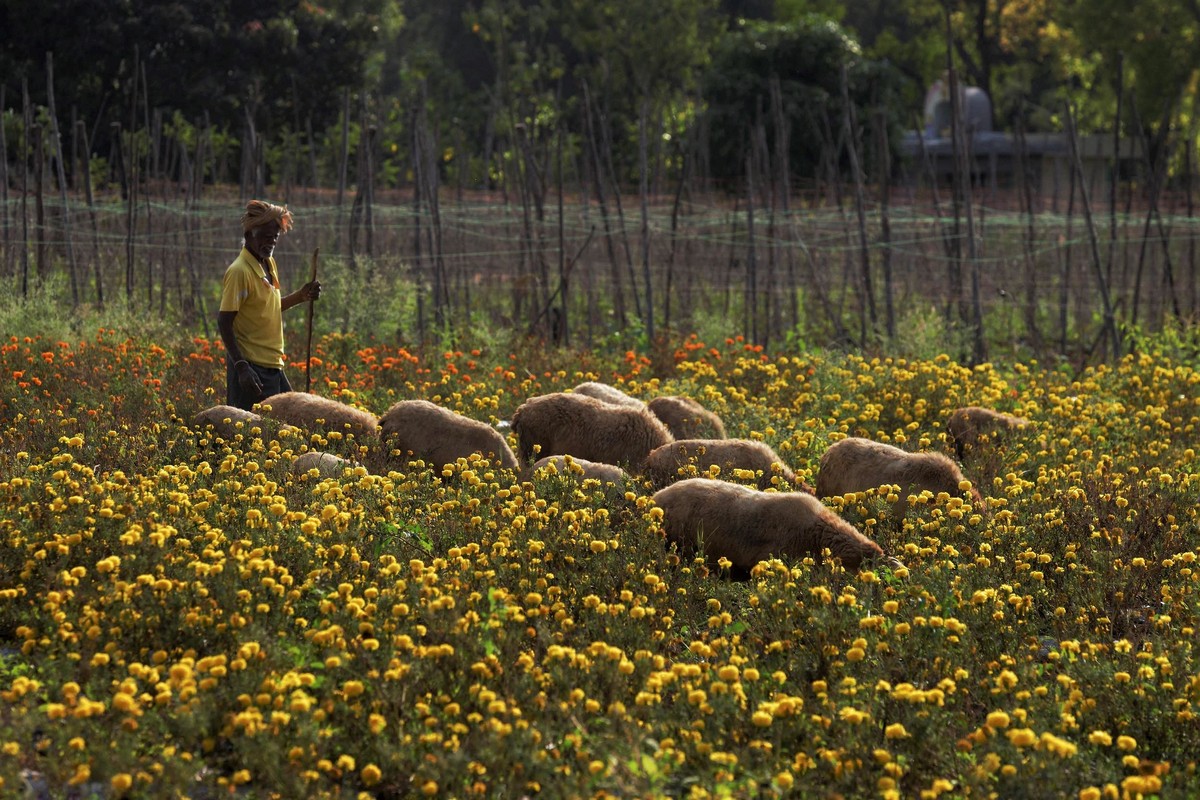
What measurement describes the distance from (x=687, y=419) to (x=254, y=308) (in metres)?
2.59

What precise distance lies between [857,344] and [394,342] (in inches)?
162

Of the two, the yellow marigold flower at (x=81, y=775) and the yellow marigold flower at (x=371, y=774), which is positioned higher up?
the yellow marigold flower at (x=81, y=775)

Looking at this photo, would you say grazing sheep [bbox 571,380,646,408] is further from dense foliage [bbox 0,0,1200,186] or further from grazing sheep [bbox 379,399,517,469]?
dense foliage [bbox 0,0,1200,186]

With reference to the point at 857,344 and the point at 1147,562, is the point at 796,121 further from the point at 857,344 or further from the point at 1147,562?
the point at 1147,562

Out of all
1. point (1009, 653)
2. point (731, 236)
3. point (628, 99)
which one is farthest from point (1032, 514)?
point (628, 99)

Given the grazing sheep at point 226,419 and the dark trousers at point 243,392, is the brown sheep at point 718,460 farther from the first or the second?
the dark trousers at point 243,392

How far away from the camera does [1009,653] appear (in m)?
5.21

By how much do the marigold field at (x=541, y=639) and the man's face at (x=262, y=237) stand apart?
1.28 metres

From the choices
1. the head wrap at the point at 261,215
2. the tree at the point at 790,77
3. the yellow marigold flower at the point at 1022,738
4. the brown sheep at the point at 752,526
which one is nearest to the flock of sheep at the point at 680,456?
the brown sheep at the point at 752,526

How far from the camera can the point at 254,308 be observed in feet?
27.2

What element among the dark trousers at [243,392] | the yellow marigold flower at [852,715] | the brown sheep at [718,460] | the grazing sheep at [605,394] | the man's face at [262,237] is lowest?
the yellow marigold flower at [852,715]

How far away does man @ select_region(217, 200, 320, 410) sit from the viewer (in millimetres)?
8133

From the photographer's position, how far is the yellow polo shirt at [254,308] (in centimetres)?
813

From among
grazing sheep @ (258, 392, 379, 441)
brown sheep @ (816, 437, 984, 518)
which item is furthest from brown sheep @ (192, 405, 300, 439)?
brown sheep @ (816, 437, 984, 518)
